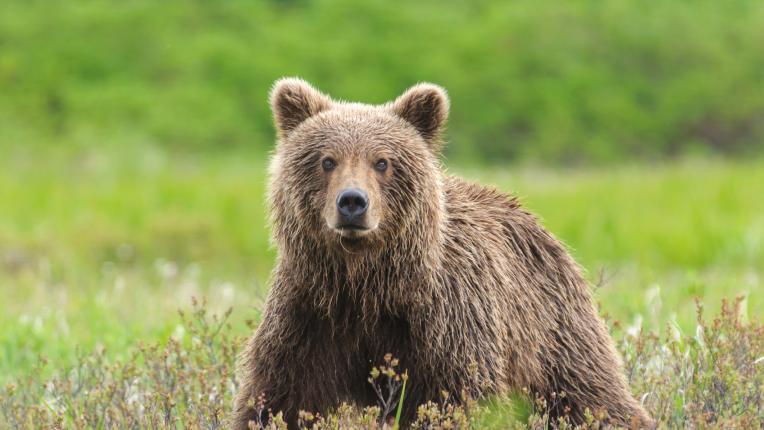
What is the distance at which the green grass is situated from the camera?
8758 millimetres

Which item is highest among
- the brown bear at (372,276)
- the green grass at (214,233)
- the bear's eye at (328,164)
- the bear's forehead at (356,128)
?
the bear's forehead at (356,128)

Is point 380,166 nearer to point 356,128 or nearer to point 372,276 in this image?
point 356,128

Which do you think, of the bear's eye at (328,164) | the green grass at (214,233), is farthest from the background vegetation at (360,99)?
the bear's eye at (328,164)

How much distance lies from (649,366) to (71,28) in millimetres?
20261

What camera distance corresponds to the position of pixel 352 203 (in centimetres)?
444

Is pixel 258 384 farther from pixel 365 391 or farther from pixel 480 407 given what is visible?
pixel 480 407

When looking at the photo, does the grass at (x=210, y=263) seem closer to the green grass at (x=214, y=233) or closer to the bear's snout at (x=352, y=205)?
the green grass at (x=214, y=233)

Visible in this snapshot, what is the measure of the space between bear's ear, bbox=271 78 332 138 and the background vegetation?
3870 millimetres

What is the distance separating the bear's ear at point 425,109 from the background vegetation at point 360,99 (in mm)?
4026

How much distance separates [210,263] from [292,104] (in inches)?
321

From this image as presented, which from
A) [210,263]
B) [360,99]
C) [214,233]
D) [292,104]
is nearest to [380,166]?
[292,104]

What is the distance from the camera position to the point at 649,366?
5914mm

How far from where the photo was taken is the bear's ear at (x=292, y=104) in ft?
16.5

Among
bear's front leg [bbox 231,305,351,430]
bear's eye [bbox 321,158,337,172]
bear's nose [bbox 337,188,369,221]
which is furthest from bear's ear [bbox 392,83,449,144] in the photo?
bear's front leg [bbox 231,305,351,430]
